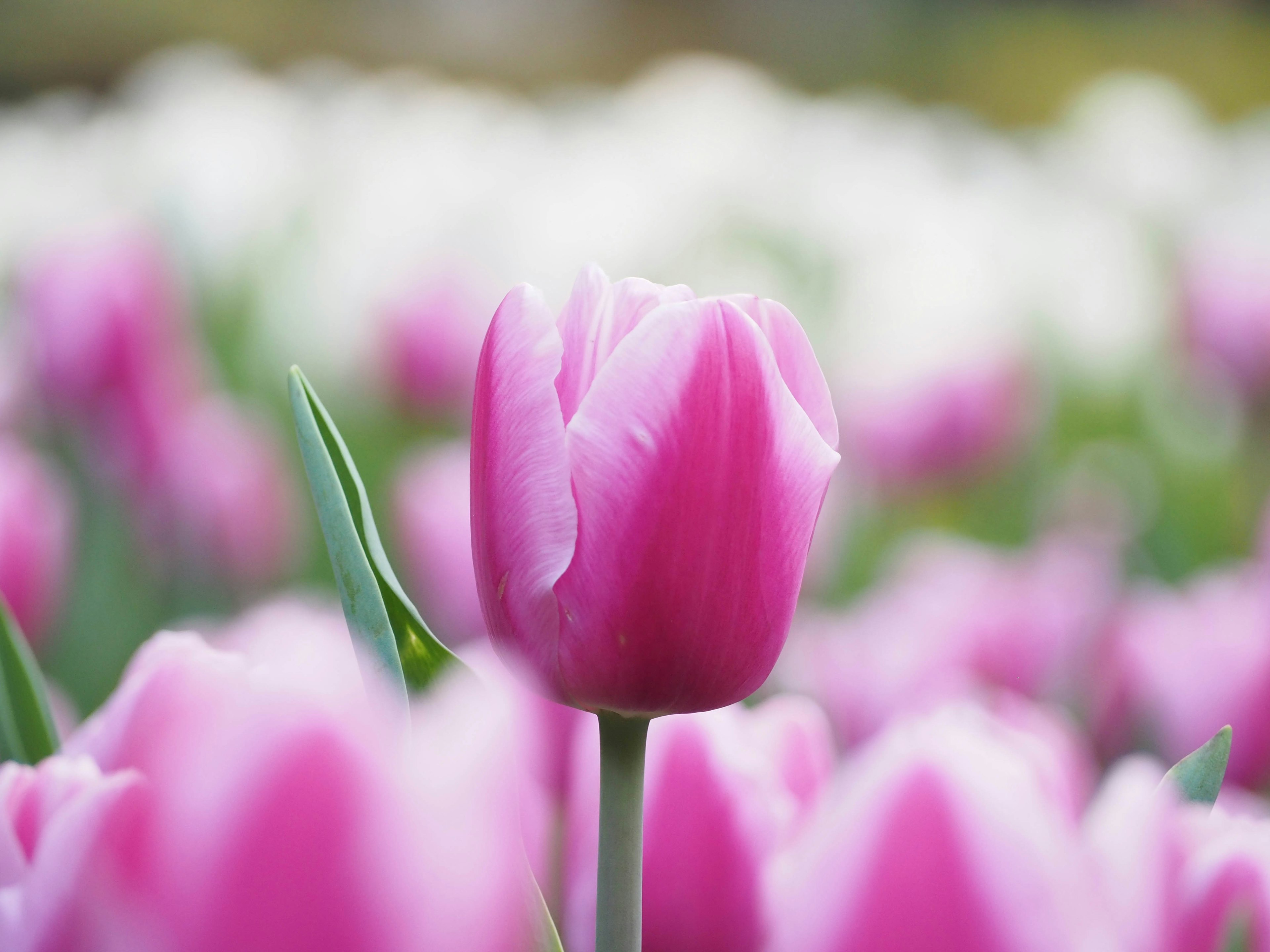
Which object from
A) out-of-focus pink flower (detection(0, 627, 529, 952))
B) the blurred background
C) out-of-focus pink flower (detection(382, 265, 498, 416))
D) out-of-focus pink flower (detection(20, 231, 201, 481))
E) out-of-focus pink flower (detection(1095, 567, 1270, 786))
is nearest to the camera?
out-of-focus pink flower (detection(0, 627, 529, 952))

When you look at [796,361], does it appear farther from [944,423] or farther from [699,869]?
[944,423]

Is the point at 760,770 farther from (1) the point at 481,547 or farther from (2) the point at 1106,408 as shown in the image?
(2) the point at 1106,408

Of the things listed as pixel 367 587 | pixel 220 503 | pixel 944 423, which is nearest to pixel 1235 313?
pixel 944 423

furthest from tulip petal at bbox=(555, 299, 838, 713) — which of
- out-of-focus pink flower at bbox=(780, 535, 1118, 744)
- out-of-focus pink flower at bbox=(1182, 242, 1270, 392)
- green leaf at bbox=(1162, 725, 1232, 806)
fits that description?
out-of-focus pink flower at bbox=(1182, 242, 1270, 392)

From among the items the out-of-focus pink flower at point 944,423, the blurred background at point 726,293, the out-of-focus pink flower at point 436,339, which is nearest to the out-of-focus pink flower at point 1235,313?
the blurred background at point 726,293

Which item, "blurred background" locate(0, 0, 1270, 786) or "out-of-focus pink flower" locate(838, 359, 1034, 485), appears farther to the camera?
"out-of-focus pink flower" locate(838, 359, 1034, 485)

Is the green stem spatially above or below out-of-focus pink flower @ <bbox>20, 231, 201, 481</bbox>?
above

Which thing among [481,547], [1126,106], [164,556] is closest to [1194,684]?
[481,547]

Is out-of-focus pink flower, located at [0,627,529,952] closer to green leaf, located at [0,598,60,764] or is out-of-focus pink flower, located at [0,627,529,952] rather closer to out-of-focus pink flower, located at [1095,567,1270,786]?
green leaf, located at [0,598,60,764]
